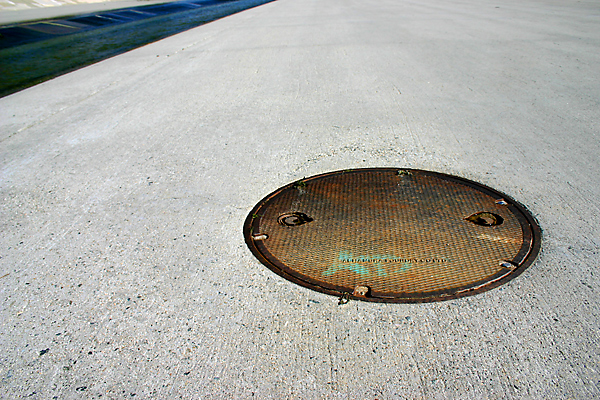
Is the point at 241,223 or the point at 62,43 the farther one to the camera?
the point at 62,43

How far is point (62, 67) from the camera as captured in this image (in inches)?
324

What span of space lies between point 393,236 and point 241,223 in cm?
92

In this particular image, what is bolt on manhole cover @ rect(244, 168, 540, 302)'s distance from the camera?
6.89 ft

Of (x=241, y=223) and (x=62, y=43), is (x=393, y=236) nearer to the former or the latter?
(x=241, y=223)

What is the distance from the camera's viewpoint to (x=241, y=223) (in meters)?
2.69

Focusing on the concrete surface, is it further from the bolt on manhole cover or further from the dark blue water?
the dark blue water

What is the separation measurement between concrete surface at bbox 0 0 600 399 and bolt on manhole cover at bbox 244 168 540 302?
0.31 ft

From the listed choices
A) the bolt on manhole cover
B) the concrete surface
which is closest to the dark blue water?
the concrete surface

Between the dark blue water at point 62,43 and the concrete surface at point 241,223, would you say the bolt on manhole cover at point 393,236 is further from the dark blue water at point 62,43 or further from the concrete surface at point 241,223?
the dark blue water at point 62,43

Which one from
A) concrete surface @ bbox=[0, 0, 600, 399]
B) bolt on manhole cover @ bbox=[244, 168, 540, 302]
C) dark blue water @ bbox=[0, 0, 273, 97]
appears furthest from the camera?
dark blue water @ bbox=[0, 0, 273, 97]

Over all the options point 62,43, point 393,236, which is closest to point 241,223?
point 393,236

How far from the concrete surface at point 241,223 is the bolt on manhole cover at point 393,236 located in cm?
9

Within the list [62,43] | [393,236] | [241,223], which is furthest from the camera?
[62,43]

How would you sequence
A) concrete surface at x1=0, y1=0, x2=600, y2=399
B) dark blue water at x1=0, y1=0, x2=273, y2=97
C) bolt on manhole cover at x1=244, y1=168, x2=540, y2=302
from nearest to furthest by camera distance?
concrete surface at x1=0, y1=0, x2=600, y2=399 → bolt on manhole cover at x1=244, y1=168, x2=540, y2=302 → dark blue water at x1=0, y1=0, x2=273, y2=97
